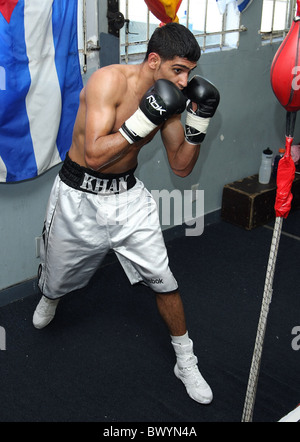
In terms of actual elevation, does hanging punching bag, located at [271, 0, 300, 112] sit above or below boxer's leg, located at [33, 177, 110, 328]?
above

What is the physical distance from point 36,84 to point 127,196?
2.21 ft

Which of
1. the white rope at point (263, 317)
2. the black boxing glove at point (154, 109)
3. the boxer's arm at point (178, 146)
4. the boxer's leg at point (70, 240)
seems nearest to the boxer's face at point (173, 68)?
the black boxing glove at point (154, 109)

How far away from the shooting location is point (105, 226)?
219cm

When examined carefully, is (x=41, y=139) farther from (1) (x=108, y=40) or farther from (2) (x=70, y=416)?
(2) (x=70, y=416)

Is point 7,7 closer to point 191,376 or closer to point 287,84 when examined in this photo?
point 287,84

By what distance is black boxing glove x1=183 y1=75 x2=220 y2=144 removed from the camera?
2.11m

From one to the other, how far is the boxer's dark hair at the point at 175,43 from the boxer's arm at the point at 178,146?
37 cm

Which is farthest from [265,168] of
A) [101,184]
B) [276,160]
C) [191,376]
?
[191,376]

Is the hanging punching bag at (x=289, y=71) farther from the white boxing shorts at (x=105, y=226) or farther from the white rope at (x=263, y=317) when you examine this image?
the white boxing shorts at (x=105, y=226)

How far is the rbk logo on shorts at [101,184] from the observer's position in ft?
7.18

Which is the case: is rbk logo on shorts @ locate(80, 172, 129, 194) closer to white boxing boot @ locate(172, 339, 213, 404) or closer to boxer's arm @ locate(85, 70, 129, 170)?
boxer's arm @ locate(85, 70, 129, 170)

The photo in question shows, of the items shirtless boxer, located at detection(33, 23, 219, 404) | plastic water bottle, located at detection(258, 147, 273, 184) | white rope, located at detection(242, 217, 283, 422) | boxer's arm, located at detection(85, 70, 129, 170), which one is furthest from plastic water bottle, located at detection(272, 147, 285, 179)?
white rope, located at detection(242, 217, 283, 422)

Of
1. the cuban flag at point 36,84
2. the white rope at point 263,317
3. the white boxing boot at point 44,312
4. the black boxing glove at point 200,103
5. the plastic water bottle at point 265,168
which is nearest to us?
the white rope at point 263,317

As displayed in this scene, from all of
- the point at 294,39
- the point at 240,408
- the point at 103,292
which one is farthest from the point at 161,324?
the point at 294,39
